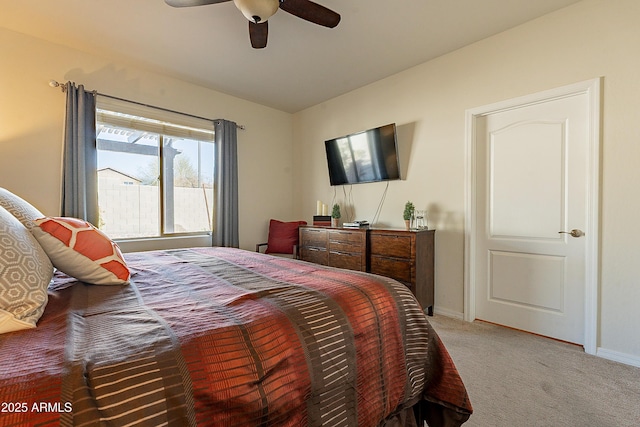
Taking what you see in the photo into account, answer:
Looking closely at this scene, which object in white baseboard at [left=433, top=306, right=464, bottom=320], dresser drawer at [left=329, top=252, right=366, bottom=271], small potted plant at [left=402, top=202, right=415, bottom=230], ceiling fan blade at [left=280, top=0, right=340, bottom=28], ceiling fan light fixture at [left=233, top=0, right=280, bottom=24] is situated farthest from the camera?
dresser drawer at [left=329, top=252, right=366, bottom=271]

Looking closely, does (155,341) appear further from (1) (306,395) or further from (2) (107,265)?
(2) (107,265)

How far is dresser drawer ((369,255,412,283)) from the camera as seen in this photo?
2.83m

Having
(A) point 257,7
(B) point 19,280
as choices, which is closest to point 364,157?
(A) point 257,7

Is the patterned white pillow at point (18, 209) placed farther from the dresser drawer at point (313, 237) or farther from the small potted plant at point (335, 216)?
the small potted plant at point (335, 216)

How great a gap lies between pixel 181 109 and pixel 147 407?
12.0 ft

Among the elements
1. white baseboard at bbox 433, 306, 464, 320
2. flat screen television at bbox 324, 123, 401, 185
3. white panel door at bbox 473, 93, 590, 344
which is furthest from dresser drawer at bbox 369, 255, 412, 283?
flat screen television at bbox 324, 123, 401, 185

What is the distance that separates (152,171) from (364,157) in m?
2.62

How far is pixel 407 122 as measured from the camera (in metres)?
3.35

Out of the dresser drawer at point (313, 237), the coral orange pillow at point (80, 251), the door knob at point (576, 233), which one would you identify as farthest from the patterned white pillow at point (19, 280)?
the door knob at point (576, 233)

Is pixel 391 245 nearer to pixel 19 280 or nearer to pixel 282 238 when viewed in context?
pixel 282 238

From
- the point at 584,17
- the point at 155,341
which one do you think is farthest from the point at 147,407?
the point at 584,17

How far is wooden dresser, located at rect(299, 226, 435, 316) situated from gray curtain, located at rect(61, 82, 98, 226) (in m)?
2.53

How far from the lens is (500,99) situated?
2680 mm

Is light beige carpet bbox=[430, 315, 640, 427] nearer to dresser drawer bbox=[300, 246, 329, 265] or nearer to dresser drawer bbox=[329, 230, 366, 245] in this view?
dresser drawer bbox=[329, 230, 366, 245]
